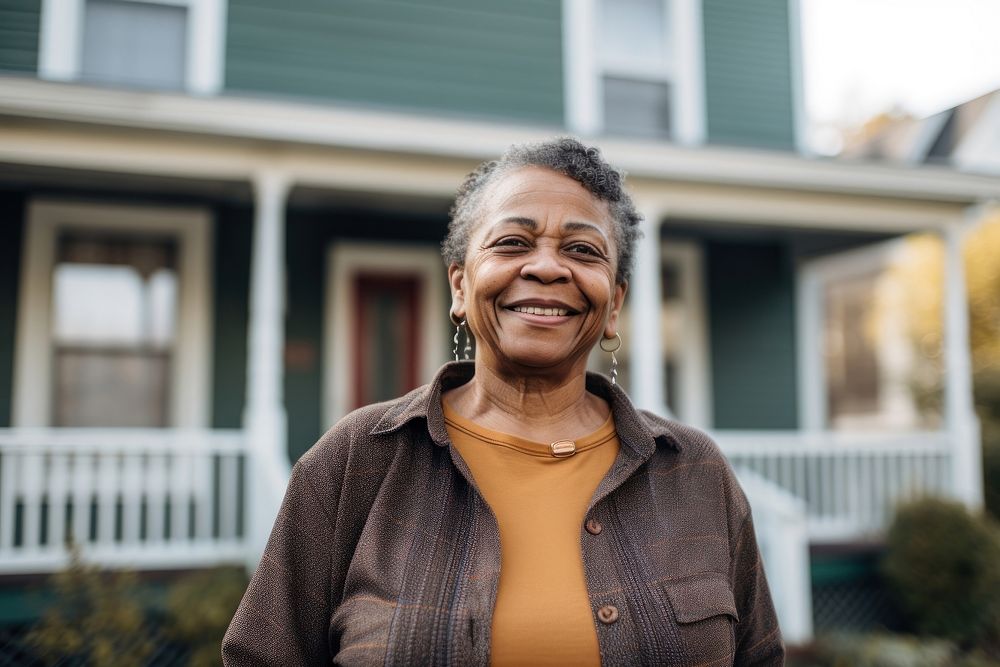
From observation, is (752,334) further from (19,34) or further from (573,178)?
(573,178)

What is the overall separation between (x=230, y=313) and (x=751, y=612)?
239 inches

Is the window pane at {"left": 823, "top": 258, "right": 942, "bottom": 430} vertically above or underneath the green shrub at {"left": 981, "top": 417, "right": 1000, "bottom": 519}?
above

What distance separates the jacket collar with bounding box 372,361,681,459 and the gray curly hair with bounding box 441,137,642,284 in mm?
245

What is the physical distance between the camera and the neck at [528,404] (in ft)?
6.01

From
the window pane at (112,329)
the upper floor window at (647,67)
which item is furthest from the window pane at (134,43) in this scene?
the upper floor window at (647,67)

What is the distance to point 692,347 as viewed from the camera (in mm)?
8727

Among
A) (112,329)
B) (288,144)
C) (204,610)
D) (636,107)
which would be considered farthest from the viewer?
(636,107)

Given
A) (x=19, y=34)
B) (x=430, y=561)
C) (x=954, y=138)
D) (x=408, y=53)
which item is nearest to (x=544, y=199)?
(x=430, y=561)

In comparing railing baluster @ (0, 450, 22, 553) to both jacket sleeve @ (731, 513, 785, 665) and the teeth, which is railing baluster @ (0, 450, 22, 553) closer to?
the teeth

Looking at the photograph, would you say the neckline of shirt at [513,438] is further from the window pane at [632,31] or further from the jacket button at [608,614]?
the window pane at [632,31]

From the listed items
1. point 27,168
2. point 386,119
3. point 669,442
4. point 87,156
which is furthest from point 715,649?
point 27,168

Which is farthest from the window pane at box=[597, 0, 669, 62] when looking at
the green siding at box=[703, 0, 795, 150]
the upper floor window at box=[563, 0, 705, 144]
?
the green siding at box=[703, 0, 795, 150]

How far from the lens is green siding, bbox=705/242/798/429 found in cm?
884

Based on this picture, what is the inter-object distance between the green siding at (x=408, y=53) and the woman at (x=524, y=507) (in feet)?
19.2
